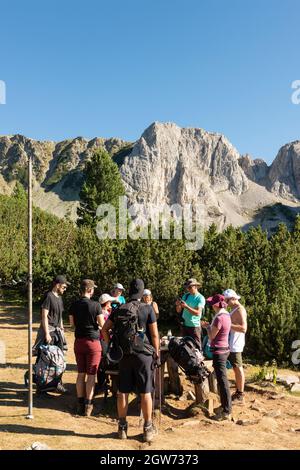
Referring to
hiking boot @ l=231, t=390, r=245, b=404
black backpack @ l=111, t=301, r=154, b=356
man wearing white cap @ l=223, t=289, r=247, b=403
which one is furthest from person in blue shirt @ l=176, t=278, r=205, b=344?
black backpack @ l=111, t=301, r=154, b=356

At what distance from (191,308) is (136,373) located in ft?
8.09

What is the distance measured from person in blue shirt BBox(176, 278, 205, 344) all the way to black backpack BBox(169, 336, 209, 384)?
938mm

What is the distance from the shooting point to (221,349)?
662cm

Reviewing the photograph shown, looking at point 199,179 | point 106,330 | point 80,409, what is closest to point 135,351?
point 106,330

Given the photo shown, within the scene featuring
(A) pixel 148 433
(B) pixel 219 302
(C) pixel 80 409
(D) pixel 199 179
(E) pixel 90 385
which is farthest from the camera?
(D) pixel 199 179

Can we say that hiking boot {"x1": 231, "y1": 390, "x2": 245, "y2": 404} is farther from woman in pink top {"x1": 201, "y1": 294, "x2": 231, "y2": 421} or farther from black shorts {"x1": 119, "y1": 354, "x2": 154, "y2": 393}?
black shorts {"x1": 119, "y1": 354, "x2": 154, "y2": 393}

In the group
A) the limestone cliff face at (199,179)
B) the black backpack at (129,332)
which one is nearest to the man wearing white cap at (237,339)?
the black backpack at (129,332)

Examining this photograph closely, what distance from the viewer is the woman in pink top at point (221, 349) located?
6.50 metres

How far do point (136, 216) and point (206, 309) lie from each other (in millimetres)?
95290

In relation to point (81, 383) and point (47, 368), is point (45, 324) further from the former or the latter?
point (81, 383)


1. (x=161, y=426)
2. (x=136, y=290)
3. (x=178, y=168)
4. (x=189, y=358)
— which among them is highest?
(x=178, y=168)

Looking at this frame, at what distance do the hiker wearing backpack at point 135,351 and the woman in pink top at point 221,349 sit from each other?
1300mm
